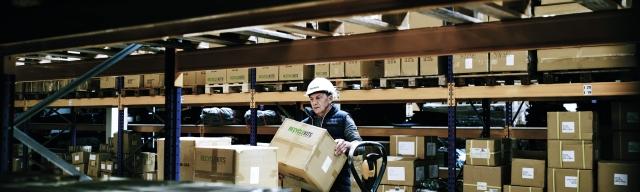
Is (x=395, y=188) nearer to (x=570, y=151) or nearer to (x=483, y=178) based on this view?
(x=483, y=178)

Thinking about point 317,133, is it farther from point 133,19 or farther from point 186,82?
point 186,82

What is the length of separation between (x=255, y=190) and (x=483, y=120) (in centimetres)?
508

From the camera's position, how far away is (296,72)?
724cm

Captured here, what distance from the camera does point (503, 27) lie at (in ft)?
10.0

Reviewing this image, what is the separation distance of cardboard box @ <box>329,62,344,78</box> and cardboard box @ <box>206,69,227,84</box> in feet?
5.27

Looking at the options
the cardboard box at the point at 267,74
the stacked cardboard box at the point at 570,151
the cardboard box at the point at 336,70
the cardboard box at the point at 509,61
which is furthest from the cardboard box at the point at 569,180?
the cardboard box at the point at 267,74

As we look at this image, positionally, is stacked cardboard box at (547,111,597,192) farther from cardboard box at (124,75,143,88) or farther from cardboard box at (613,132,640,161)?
cardboard box at (124,75,143,88)

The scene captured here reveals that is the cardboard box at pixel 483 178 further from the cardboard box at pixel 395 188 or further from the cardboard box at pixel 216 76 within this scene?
the cardboard box at pixel 216 76

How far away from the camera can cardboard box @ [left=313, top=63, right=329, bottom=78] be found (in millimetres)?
7008

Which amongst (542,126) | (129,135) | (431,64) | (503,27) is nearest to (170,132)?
(503,27)

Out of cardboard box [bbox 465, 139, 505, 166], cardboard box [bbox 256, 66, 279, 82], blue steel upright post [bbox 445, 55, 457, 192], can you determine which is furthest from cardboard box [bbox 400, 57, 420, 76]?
cardboard box [bbox 256, 66, 279, 82]

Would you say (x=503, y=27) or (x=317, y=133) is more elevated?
(x=503, y=27)

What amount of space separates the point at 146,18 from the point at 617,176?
4.72 m

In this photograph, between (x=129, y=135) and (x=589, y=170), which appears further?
(x=129, y=135)
